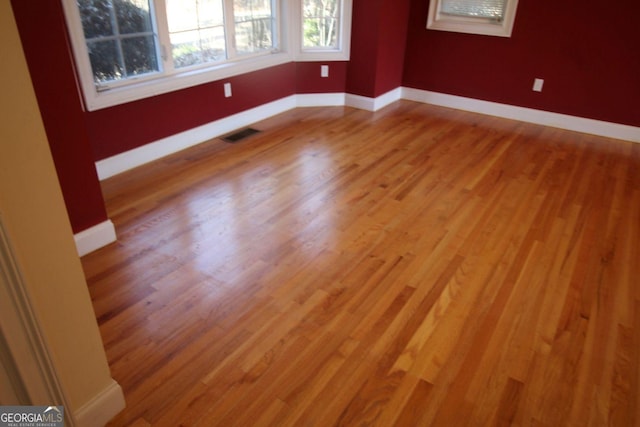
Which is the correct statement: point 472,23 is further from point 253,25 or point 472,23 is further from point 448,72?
point 253,25

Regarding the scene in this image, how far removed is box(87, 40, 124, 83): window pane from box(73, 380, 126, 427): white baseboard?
222 centimetres

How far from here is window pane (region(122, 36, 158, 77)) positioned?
3.16 metres

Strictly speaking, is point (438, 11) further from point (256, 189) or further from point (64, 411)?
point (64, 411)

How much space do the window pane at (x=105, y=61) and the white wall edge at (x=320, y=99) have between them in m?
2.00

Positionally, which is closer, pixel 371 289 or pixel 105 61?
pixel 371 289

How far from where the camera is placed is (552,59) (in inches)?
167

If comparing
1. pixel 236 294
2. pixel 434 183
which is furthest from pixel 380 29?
pixel 236 294

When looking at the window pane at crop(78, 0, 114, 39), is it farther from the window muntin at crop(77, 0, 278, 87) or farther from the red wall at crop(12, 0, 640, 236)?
the red wall at crop(12, 0, 640, 236)

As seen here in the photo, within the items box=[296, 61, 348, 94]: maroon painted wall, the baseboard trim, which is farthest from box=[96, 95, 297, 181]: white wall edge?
box=[296, 61, 348, 94]: maroon painted wall

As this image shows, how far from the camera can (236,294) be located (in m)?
2.17

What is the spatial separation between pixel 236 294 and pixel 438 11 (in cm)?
382

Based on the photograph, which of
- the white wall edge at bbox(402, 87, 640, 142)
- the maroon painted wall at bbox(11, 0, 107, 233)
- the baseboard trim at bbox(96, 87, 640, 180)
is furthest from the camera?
the white wall edge at bbox(402, 87, 640, 142)

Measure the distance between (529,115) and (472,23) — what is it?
42.5 inches

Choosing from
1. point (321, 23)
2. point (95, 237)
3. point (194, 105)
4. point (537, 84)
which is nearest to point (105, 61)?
point (194, 105)
